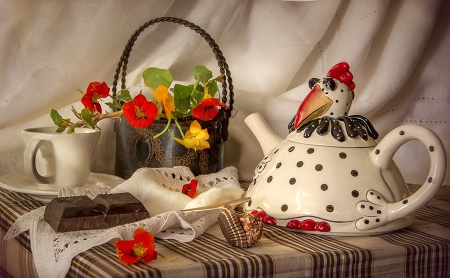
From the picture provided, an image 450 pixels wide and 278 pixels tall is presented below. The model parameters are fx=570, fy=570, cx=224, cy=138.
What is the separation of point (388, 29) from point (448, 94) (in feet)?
0.63

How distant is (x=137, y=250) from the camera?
64cm

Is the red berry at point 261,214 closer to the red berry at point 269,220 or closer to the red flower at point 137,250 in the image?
the red berry at point 269,220

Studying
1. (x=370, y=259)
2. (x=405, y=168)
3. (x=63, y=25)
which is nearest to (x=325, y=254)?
(x=370, y=259)

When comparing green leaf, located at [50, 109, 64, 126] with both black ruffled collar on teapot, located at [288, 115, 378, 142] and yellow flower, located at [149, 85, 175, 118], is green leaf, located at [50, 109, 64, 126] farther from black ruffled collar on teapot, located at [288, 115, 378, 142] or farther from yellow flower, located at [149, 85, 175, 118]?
black ruffled collar on teapot, located at [288, 115, 378, 142]

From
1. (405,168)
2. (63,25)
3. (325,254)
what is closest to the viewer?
(325,254)

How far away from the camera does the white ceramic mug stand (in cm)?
93

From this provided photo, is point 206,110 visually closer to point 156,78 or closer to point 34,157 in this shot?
point 156,78

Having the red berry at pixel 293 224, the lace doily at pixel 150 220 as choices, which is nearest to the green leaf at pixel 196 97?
the lace doily at pixel 150 220

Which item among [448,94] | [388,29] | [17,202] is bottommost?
[17,202]

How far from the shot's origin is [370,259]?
27.8 inches

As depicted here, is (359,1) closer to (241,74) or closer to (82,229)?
(241,74)

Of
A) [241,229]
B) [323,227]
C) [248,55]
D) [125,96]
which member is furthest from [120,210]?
[248,55]

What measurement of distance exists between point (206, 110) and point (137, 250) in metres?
0.40

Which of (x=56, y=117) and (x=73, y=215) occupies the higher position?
(x=56, y=117)
